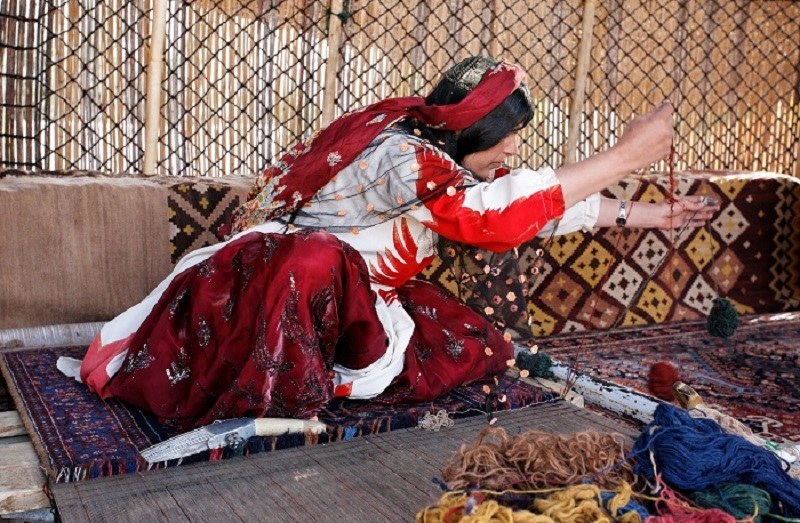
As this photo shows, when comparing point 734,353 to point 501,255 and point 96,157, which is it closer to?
point 501,255

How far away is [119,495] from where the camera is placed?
1.59m

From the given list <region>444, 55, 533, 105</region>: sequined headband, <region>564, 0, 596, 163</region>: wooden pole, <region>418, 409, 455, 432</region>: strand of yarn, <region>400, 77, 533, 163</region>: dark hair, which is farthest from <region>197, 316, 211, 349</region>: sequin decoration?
<region>564, 0, 596, 163</region>: wooden pole

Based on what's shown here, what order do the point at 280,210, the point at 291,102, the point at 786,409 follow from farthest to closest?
the point at 291,102
the point at 786,409
the point at 280,210

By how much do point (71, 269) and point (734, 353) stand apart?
2.39 m

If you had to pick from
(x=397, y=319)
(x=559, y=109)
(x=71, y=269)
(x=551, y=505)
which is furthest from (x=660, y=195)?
(x=551, y=505)

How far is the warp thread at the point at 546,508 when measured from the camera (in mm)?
1120

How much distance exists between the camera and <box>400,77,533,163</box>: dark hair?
202cm

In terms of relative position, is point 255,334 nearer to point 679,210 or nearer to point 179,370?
point 179,370

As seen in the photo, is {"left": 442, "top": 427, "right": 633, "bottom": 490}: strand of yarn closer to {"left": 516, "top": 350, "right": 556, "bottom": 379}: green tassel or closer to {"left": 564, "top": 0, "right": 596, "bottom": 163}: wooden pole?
{"left": 516, "top": 350, "right": 556, "bottom": 379}: green tassel

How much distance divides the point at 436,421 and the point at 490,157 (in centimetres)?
67

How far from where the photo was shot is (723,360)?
3082 millimetres

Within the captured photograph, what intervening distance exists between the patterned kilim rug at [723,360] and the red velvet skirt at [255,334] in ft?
3.67

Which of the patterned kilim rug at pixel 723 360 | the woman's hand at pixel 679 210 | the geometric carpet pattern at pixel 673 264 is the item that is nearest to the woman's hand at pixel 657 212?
the woman's hand at pixel 679 210

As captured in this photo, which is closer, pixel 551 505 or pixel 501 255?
pixel 551 505
